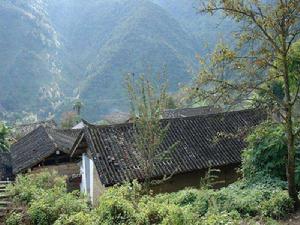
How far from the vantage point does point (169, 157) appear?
1744 centimetres

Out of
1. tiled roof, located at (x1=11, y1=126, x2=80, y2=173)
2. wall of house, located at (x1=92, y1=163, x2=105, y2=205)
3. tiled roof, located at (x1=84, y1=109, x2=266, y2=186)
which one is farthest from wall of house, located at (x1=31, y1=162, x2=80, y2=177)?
tiled roof, located at (x1=84, y1=109, x2=266, y2=186)

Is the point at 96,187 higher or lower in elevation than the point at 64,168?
lower

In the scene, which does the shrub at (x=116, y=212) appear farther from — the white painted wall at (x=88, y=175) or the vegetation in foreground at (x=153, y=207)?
the white painted wall at (x=88, y=175)

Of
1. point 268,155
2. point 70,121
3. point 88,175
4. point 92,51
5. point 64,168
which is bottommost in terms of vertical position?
point 268,155

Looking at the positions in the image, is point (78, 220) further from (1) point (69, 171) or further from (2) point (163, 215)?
(1) point (69, 171)

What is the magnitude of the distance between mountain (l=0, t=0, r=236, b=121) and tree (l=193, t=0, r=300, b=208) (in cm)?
6454

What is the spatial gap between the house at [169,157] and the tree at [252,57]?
7255 mm

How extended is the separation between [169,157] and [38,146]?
13774 millimetres

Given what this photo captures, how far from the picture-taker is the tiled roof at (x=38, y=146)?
25719mm

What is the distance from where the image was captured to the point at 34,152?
1076 inches

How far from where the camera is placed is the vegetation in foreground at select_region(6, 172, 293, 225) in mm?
7383

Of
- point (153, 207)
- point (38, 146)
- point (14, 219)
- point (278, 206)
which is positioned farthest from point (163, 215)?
point (38, 146)

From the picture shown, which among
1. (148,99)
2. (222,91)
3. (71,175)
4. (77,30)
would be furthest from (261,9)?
(77,30)

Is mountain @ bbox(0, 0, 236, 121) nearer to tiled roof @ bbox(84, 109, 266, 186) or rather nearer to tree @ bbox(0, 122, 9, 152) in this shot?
tree @ bbox(0, 122, 9, 152)
